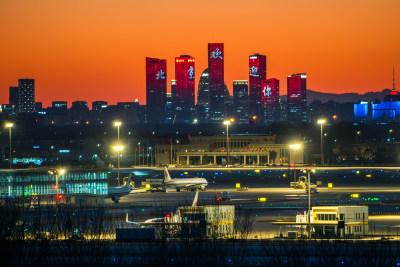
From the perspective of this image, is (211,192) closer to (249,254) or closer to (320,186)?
(320,186)

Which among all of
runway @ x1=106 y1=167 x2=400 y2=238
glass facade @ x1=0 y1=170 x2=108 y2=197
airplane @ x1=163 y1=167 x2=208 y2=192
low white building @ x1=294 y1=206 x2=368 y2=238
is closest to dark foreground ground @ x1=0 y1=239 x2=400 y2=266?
low white building @ x1=294 y1=206 x2=368 y2=238

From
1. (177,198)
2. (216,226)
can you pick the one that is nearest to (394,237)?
(216,226)

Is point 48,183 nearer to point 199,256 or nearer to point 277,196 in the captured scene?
point 277,196

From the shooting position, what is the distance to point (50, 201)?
7981cm

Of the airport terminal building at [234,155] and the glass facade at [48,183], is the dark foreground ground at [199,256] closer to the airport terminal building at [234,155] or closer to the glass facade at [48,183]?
the glass facade at [48,183]

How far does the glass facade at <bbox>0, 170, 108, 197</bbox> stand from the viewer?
8388 centimetres

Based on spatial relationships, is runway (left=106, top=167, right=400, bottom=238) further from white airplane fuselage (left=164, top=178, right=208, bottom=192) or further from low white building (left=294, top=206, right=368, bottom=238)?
low white building (left=294, top=206, right=368, bottom=238)

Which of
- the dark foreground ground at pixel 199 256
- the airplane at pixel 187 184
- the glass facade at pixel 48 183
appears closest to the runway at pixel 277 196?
the airplane at pixel 187 184

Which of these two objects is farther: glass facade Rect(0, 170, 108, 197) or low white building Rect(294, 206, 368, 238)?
glass facade Rect(0, 170, 108, 197)

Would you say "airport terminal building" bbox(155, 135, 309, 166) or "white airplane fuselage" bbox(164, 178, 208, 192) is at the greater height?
"airport terminal building" bbox(155, 135, 309, 166)

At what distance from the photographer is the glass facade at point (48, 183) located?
275ft

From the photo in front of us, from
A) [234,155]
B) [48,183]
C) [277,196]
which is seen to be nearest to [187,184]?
[277,196]

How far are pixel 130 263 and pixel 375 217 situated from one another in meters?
30.9

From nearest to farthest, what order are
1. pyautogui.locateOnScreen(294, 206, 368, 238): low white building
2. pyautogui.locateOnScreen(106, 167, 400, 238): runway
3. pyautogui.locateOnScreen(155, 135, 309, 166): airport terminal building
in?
pyautogui.locateOnScreen(294, 206, 368, 238): low white building, pyautogui.locateOnScreen(106, 167, 400, 238): runway, pyautogui.locateOnScreen(155, 135, 309, 166): airport terminal building
